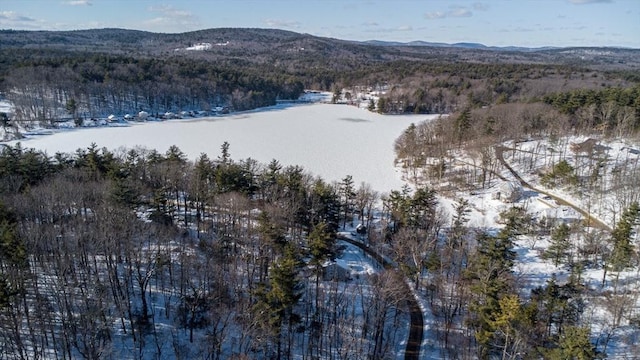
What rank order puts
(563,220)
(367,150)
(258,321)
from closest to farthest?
1. (258,321)
2. (563,220)
3. (367,150)

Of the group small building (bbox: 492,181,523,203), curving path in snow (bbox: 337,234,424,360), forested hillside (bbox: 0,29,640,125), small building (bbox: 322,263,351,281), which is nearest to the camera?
curving path in snow (bbox: 337,234,424,360)

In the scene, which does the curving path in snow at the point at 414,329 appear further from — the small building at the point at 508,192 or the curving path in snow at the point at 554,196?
the curving path in snow at the point at 554,196

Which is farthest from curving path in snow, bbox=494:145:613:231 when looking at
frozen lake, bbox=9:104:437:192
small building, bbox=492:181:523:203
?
frozen lake, bbox=9:104:437:192

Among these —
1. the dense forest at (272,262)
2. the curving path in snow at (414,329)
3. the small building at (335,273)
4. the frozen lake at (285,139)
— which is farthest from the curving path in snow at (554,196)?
the small building at (335,273)

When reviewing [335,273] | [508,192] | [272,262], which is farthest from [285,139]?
[272,262]

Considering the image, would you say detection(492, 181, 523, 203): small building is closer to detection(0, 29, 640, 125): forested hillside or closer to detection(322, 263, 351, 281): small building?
detection(322, 263, 351, 281): small building

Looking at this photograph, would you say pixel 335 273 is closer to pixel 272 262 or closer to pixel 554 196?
pixel 272 262

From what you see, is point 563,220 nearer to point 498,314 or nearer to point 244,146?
point 498,314

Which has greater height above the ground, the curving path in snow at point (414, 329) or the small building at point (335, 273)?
the small building at point (335, 273)

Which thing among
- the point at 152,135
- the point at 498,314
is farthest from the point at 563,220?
the point at 152,135
